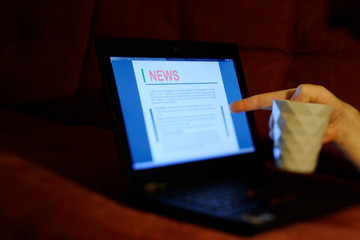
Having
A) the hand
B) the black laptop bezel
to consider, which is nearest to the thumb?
the hand

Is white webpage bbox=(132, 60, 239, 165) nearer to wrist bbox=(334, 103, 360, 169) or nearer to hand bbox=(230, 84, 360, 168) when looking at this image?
hand bbox=(230, 84, 360, 168)

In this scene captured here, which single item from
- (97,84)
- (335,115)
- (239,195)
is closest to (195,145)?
(239,195)

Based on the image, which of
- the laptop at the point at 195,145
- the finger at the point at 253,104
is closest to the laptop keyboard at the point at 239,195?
the laptop at the point at 195,145

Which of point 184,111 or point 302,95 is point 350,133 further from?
point 184,111

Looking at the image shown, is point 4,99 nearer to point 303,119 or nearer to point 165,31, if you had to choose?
point 165,31

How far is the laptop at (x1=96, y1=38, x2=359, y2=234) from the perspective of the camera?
Result: 0.61 metres

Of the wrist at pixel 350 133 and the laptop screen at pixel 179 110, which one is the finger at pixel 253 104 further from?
the wrist at pixel 350 133

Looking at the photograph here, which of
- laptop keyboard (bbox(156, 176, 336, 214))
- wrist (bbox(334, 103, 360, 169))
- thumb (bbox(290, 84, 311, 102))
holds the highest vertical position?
thumb (bbox(290, 84, 311, 102))

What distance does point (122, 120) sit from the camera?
733mm

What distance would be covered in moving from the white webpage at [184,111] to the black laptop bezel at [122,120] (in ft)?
0.06

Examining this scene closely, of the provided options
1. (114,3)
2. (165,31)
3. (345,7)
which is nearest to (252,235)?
(345,7)

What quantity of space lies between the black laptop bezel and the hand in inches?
2.7

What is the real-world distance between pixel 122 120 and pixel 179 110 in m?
0.13

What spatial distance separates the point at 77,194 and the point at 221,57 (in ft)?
1.43
